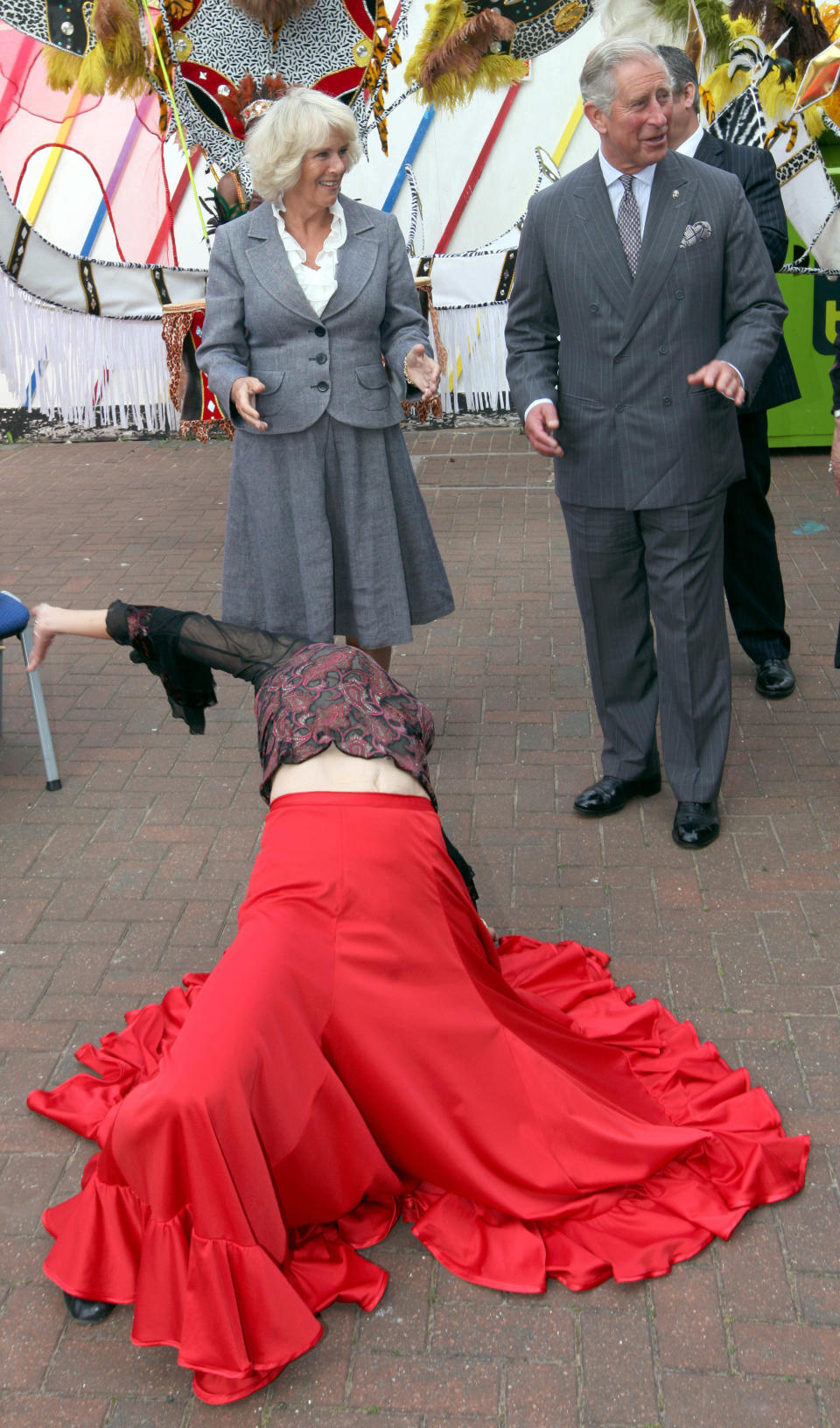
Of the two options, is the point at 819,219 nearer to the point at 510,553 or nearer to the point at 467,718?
the point at 510,553

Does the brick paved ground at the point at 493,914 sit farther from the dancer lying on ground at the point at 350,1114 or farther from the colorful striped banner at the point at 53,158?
the colorful striped banner at the point at 53,158

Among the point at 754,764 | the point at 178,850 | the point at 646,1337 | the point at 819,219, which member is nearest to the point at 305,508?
the point at 178,850

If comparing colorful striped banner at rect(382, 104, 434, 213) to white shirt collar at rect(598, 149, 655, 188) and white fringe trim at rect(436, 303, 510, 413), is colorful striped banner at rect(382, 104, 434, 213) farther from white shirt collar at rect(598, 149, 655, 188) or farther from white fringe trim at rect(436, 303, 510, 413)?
white shirt collar at rect(598, 149, 655, 188)

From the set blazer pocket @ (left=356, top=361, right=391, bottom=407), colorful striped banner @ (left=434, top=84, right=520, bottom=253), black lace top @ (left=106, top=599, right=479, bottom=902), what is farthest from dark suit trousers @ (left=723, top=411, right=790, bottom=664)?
colorful striped banner @ (left=434, top=84, right=520, bottom=253)

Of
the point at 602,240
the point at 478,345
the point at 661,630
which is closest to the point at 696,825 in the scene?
the point at 661,630

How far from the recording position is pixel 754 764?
13.8 ft

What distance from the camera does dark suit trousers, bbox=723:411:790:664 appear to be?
4414mm

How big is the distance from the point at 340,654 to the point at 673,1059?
3.85 feet

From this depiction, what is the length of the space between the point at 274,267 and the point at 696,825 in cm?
202

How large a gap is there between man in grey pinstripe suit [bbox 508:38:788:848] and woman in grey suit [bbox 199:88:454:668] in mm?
440

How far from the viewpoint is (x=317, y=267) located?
370 cm

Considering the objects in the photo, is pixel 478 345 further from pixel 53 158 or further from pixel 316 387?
pixel 53 158

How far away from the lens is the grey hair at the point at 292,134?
11.1 ft

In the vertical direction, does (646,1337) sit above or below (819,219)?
below
